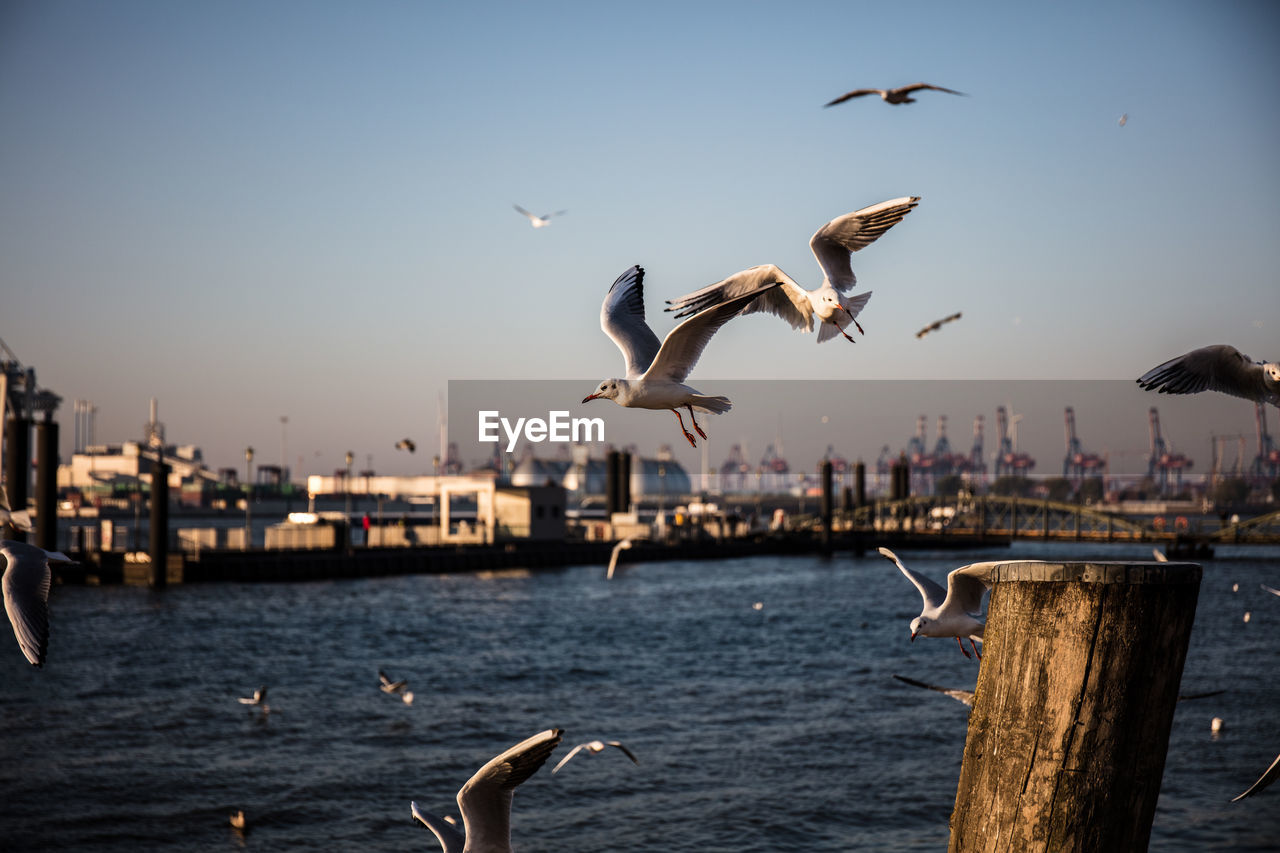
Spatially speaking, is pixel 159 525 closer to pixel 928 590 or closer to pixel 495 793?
pixel 495 793

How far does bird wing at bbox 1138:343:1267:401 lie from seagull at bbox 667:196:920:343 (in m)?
1.20

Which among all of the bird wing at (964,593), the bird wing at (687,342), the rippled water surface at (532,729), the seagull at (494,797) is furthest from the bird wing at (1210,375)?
the rippled water surface at (532,729)

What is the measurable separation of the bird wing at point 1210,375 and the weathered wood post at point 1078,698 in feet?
6.22

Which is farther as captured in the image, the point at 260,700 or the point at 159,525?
the point at 159,525

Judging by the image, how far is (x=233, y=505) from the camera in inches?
6954

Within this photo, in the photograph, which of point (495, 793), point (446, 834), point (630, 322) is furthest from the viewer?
point (630, 322)

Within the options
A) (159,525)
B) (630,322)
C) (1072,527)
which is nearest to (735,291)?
(630,322)

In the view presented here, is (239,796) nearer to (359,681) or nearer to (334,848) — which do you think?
(334,848)

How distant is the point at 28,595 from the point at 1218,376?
17.7 ft

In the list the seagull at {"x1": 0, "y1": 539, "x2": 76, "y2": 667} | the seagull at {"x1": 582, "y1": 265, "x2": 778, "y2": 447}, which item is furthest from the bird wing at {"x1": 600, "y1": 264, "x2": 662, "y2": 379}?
the seagull at {"x1": 0, "y1": 539, "x2": 76, "y2": 667}

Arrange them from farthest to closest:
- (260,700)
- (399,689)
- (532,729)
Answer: (399,689), (260,700), (532,729)

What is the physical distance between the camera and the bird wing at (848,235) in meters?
5.26

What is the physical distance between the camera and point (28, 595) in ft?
18.3

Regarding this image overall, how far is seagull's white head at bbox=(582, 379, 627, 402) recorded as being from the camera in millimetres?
5691
